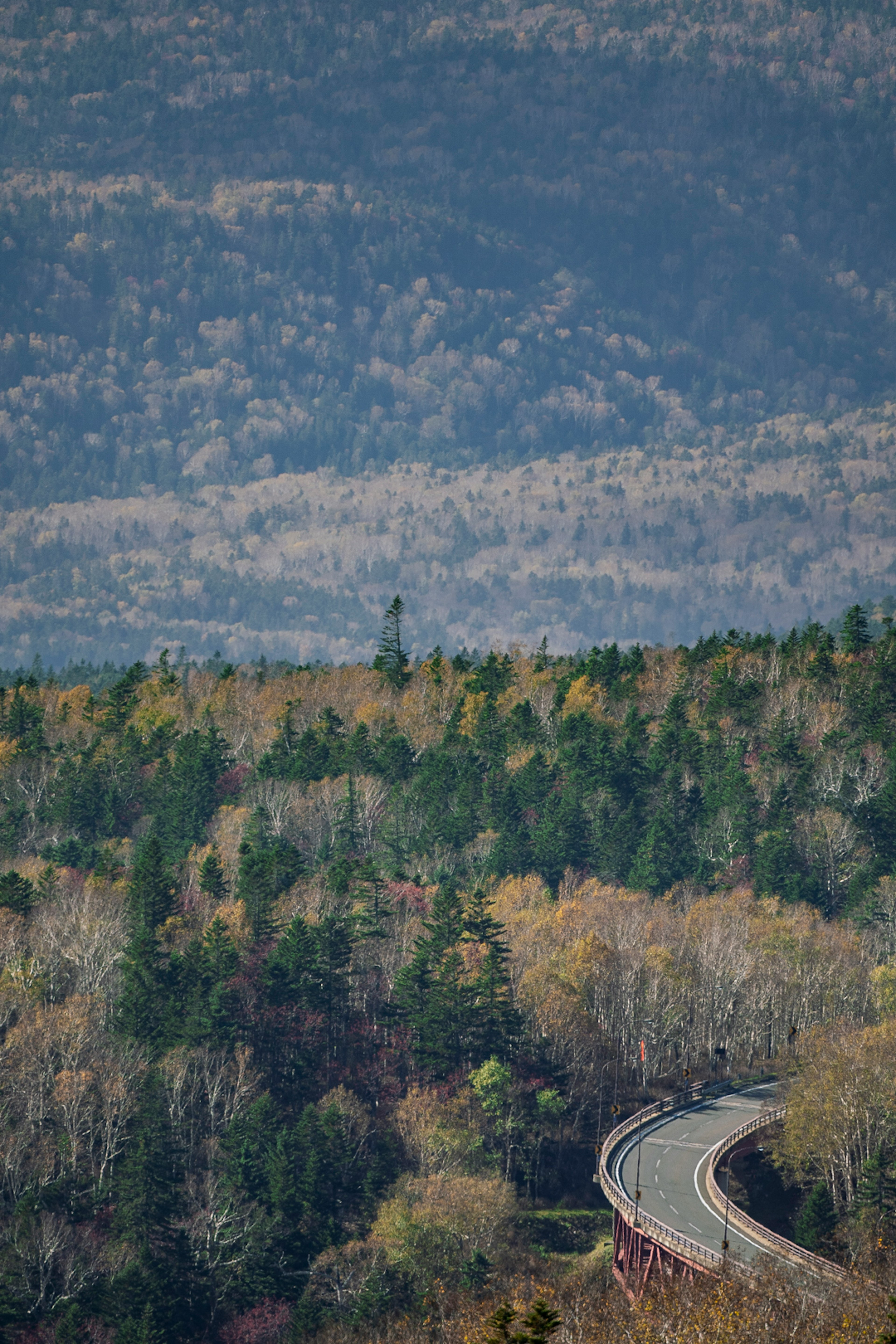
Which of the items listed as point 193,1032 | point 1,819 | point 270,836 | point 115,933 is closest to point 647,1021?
point 193,1032

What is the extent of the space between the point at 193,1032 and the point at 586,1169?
30.8m

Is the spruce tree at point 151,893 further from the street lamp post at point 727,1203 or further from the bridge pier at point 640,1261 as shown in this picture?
the street lamp post at point 727,1203

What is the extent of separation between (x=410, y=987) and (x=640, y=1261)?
42.2 metres

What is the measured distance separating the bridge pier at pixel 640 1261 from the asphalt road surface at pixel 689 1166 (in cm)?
157

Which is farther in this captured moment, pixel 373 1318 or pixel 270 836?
pixel 270 836

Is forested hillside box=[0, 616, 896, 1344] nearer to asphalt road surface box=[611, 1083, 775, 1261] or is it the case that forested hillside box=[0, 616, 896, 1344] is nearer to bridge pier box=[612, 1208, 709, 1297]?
bridge pier box=[612, 1208, 709, 1297]

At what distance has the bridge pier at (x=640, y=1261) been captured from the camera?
74875mm

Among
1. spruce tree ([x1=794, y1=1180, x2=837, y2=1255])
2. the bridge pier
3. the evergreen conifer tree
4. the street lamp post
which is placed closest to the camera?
the street lamp post

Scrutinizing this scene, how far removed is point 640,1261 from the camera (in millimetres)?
80188

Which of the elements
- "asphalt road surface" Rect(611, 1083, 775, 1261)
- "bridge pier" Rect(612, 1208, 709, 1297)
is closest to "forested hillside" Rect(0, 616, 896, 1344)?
"bridge pier" Rect(612, 1208, 709, 1297)

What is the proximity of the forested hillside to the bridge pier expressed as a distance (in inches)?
153

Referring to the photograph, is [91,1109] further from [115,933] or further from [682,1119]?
[682,1119]

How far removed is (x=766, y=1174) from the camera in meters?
97.0

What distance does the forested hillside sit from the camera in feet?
303
